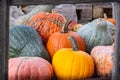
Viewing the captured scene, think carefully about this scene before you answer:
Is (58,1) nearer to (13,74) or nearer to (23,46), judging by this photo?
(13,74)

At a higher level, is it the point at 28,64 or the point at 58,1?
the point at 58,1

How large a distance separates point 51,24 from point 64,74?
64cm

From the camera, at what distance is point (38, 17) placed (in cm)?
236

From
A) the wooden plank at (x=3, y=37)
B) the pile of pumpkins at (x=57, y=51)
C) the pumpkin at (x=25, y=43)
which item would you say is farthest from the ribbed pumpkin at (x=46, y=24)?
the wooden plank at (x=3, y=37)

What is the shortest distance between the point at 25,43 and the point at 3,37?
118 centimetres

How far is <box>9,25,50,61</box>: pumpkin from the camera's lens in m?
1.95

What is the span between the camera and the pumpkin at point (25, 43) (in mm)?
1947

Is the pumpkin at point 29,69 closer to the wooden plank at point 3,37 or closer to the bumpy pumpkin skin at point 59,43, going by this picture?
the bumpy pumpkin skin at point 59,43

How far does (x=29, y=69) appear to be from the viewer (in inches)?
64.7

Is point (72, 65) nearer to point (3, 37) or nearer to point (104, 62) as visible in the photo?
point (104, 62)

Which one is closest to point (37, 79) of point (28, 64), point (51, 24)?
point (28, 64)

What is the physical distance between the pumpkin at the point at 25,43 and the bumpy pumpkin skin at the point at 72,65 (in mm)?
214

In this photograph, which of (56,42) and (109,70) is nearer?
(109,70)

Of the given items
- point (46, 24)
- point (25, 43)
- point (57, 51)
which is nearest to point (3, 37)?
point (57, 51)
